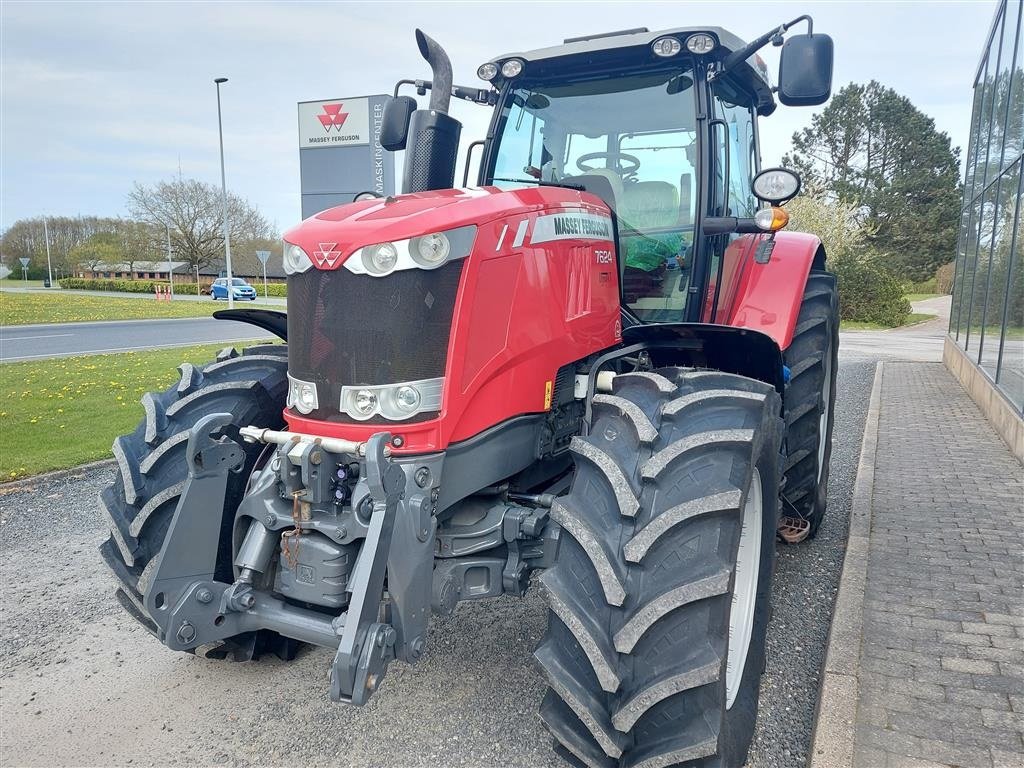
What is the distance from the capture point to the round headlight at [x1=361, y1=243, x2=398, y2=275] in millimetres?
2449

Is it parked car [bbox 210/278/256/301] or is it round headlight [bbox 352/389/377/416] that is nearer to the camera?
round headlight [bbox 352/389/377/416]

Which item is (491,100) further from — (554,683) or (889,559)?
(889,559)

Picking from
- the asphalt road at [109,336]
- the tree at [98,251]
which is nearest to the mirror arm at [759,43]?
the asphalt road at [109,336]

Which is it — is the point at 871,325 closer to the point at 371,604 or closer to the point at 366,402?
the point at 366,402

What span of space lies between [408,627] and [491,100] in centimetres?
286

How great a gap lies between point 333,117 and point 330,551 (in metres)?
12.2

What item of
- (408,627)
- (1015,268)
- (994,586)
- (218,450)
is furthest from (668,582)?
(1015,268)

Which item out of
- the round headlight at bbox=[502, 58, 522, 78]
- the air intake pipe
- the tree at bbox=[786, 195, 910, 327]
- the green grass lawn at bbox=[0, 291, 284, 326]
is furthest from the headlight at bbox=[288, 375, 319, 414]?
the tree at bbox=[786, 195, 910, 327]

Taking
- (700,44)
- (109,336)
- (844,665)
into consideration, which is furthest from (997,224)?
(109,336)

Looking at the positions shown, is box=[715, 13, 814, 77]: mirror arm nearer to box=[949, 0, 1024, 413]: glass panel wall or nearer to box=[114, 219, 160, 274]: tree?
box=[949, 0, 1024, 413]: glass panel wall

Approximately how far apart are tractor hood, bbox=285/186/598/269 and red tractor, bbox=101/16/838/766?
0.01m

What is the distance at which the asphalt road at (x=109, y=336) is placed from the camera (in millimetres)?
15344

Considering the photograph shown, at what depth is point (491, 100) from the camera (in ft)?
13.2

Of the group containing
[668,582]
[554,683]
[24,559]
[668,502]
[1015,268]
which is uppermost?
[1015,268]
